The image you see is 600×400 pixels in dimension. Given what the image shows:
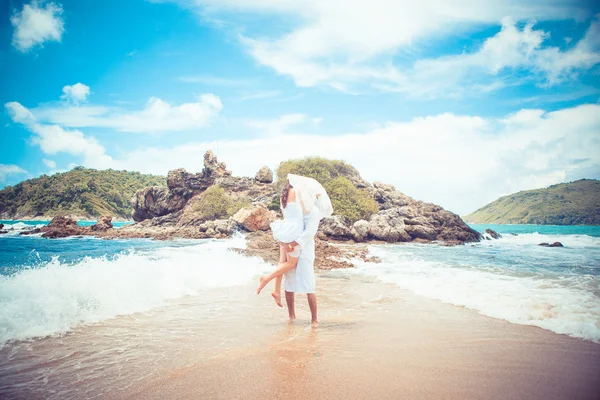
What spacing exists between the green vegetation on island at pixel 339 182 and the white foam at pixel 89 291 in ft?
89.9

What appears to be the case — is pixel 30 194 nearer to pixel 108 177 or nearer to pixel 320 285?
pixel 108 177

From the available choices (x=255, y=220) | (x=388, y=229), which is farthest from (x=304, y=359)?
(x=388, y=229)

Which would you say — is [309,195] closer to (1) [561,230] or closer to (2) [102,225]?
(2) [102,225]

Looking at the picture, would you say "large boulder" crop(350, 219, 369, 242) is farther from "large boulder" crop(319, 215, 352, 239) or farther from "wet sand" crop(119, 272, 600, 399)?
"wet sand" crop(119, 272, 600, 399)

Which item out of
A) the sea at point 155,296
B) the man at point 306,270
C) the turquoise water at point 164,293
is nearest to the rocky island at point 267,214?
the sea at point 155,296

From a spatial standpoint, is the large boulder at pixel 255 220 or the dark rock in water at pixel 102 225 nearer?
the large boulder at pixel 255 220

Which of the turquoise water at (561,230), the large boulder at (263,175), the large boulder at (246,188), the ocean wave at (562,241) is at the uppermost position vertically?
the large boulder at (263,175)

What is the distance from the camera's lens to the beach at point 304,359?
8.80 feet

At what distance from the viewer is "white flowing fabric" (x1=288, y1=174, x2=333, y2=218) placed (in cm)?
467

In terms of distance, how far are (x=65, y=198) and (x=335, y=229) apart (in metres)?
77.0

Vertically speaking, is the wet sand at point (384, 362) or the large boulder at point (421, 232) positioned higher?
the large boulder at point (421, 232)

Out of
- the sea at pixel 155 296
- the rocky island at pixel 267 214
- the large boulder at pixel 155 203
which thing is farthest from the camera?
the large boulder at pixel 155 203

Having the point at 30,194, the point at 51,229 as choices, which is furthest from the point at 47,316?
the point at 30,194

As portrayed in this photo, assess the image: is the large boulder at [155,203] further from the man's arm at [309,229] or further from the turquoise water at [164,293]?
the man's arm at [309,229]
